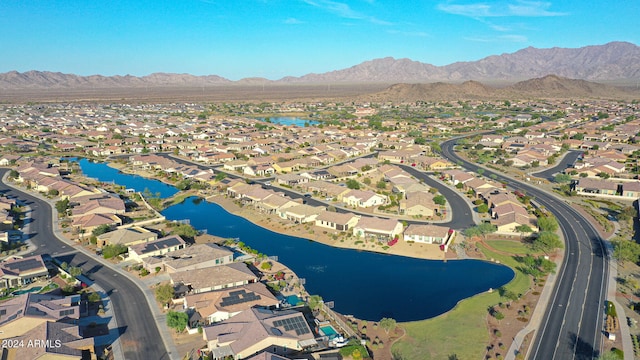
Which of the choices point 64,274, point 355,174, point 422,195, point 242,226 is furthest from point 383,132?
point 64,274

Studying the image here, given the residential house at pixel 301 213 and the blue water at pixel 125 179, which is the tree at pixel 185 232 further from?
the blue water at pixel 125 179

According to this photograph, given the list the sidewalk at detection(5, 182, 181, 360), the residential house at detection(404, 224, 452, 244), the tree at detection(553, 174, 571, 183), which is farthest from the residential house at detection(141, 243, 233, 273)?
the tree at detection(553, 174, 571, 183)

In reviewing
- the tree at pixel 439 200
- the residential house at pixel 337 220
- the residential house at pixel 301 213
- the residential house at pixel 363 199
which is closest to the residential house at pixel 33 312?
the residential house at pixel 301 213

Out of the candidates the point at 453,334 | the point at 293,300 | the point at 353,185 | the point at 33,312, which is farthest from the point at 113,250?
the point at 353,185

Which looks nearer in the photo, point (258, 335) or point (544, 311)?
point (258, 335)

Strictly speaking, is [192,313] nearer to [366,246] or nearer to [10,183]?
[366,246]

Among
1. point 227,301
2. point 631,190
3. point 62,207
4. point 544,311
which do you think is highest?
point 631,190

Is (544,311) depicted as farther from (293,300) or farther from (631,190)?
(631,190)
